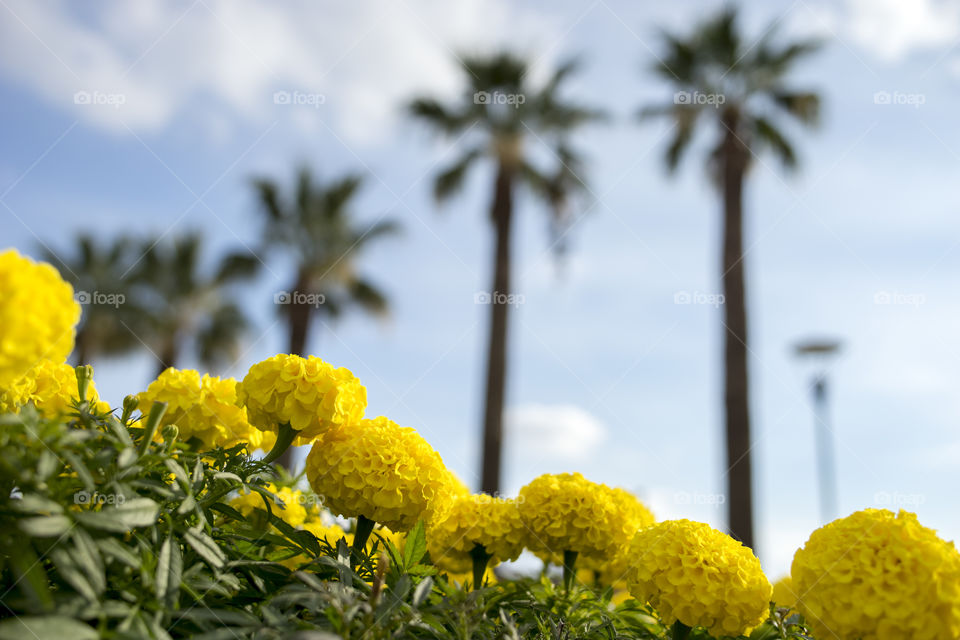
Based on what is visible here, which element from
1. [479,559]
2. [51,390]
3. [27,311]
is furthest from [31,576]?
[479,559]

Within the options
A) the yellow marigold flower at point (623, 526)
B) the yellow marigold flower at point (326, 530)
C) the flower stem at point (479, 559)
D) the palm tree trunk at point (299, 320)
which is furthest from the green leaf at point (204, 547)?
the palm tree trunk at point (299, 320)

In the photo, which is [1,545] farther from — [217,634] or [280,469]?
[280,469]

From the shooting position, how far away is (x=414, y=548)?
1.85m

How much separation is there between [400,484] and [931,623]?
52.0 inches

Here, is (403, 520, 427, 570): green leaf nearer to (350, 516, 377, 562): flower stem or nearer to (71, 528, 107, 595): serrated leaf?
(350, 516, 377, 562): flower stem

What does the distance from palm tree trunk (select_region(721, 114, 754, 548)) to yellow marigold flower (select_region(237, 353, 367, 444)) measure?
9.12 metres

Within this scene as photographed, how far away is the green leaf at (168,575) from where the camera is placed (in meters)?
1.23

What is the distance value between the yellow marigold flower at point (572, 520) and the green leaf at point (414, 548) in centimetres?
57

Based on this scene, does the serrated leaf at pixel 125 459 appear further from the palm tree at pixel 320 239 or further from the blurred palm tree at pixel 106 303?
the blurred palm tree at pixel 106 303

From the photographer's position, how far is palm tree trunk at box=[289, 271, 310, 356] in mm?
15344

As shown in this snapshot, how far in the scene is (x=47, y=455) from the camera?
3.78ft

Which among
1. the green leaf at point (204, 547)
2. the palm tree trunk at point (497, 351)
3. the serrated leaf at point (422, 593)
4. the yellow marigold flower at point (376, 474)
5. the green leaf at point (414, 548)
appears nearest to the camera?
the green leaf at point (204, 547)

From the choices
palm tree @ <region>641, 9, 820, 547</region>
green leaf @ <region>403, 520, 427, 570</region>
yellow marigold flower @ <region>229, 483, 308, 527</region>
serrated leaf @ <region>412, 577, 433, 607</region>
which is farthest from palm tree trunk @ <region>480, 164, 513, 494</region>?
serrated leaf @ <region>412, 577, 433, 607</region>

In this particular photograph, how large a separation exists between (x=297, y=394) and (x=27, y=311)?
74cm
